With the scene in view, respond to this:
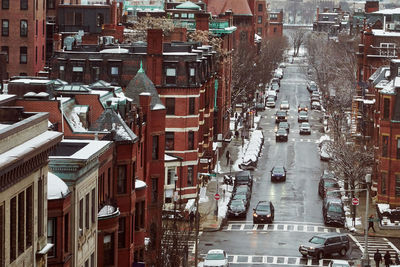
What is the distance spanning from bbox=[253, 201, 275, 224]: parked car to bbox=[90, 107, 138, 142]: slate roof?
1152 inches

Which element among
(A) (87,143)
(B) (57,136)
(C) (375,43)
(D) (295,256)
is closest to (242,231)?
(D) (295,256)

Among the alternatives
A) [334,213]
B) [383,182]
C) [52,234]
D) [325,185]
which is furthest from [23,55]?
[52,234]

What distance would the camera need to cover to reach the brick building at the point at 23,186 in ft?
93.8

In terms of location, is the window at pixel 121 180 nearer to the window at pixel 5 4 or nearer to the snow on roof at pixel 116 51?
the snow on roof at pixel 116 51

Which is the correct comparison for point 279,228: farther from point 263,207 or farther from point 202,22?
point 202,22

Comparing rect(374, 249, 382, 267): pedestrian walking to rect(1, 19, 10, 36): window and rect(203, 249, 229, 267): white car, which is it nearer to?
rect(203, 249, 229, 267): white car

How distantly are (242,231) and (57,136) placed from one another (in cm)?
4663

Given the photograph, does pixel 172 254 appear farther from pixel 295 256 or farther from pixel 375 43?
pixel 375 43

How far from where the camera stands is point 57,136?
1307 inches

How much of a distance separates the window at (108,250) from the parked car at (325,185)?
44910 mm

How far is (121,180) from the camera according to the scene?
53.2 m

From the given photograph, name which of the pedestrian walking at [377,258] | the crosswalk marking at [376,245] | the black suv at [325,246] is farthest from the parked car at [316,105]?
the pedestrian walking at [377,258]

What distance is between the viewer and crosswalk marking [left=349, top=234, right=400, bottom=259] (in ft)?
238

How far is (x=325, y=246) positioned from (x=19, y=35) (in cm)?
6494
